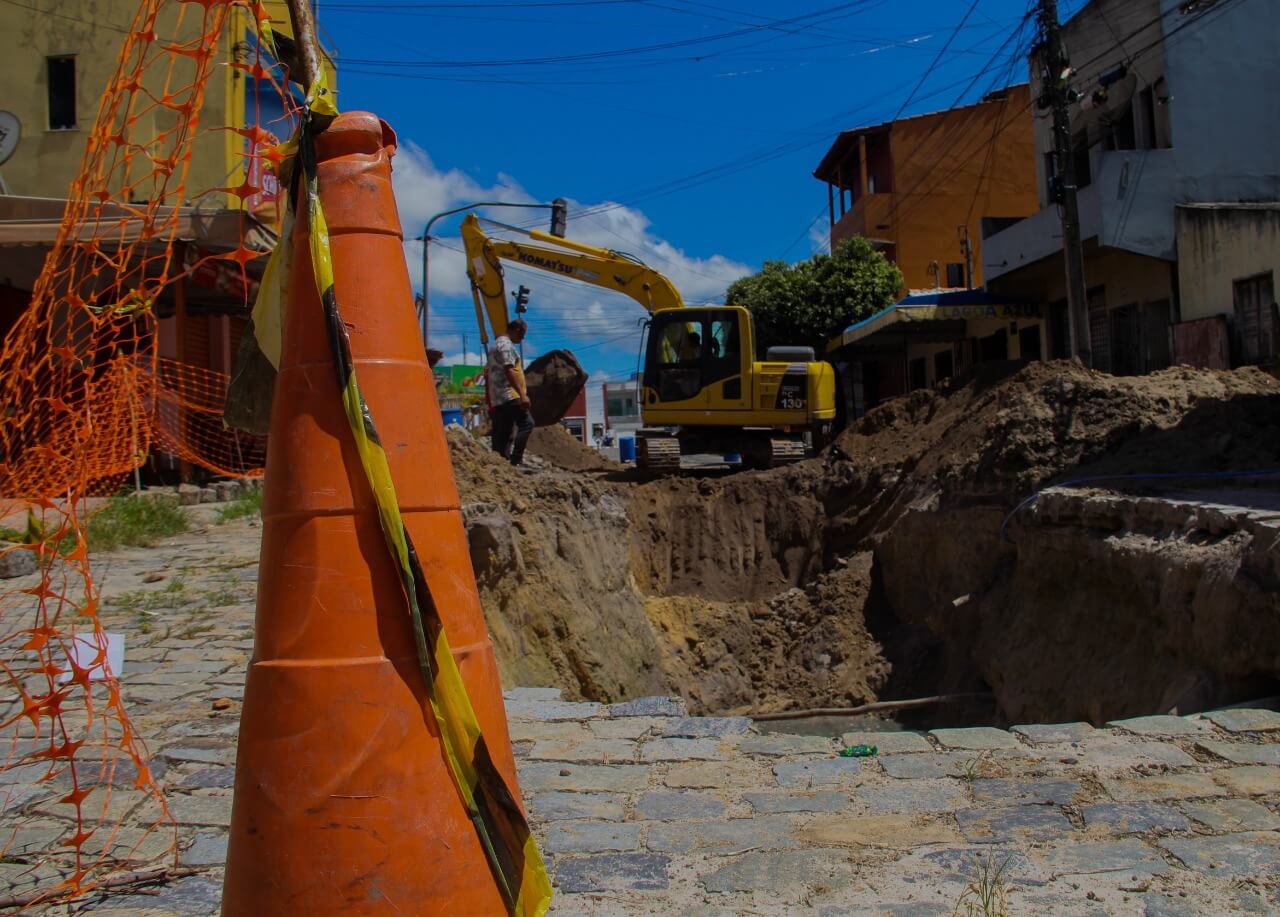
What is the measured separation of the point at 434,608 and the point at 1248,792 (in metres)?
3.01

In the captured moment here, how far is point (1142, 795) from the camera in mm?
3463

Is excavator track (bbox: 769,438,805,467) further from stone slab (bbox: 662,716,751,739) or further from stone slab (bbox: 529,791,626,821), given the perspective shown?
stone slab (bbox: 529,791,626,821)

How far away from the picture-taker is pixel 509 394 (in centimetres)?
1103

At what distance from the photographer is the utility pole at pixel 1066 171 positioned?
15383mm

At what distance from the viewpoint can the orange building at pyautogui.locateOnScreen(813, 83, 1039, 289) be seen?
30.7m

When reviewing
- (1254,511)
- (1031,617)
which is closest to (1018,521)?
(1031,617)

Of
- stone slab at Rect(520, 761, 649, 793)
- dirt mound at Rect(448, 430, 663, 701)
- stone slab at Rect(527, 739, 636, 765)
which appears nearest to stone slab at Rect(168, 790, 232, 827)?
stone slab at Rect(520, 761, 649, 793)

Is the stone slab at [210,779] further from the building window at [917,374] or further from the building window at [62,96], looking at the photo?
the building window at [917,374]

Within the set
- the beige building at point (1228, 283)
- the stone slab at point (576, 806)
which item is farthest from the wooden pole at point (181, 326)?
the beige building at point (1228, 283)

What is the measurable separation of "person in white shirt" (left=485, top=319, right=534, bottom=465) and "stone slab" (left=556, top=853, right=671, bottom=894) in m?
Result: 8.04

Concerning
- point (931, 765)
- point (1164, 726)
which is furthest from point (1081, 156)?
point (931, 765)

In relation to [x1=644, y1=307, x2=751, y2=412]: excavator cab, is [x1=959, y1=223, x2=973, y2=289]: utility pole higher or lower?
higher

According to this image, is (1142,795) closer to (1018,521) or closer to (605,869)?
(605,869)

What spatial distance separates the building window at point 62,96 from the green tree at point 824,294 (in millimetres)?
17387
